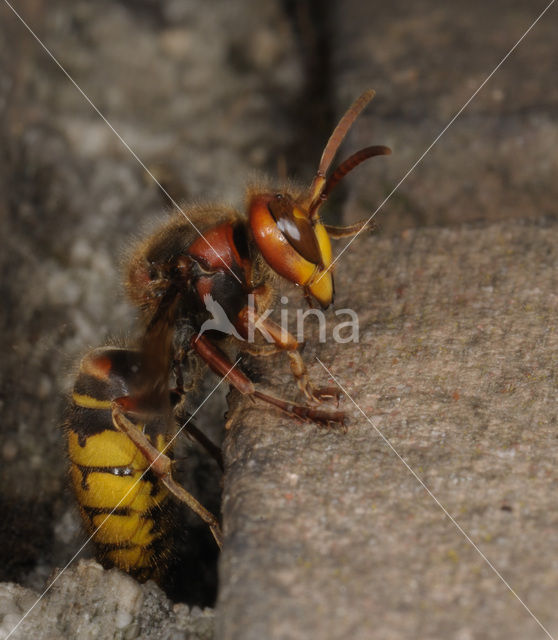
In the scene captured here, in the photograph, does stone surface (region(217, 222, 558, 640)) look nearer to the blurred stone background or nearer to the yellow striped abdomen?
the blurred stone background

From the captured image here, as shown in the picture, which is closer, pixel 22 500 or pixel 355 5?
pixel 22 500

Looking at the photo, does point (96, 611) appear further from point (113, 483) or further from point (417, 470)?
point (417, 470)

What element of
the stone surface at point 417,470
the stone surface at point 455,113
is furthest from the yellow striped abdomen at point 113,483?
the stone surface at point 455,113

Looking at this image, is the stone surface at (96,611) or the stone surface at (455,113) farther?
the stone surface at (455,113)

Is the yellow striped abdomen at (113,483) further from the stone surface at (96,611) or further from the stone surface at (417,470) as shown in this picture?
the stone surface at (417,470)

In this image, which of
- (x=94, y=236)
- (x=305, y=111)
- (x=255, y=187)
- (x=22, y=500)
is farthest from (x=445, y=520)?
(x=305, y=111)

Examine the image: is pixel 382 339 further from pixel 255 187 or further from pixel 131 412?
pixel 131 412

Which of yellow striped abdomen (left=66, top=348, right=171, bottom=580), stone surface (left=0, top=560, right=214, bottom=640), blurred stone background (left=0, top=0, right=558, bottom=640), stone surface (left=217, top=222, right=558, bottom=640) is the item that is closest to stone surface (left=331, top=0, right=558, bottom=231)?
blurred stone background (left=0, top=0, right=558, bottom=640)

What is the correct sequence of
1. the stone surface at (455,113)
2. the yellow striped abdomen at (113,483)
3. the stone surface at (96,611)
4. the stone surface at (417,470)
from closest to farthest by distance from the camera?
1. the stone surface at (417,470)
2. the stone surface at (96,611)
3. the yellow striped abdomen at (113,483)
4. the stone surface at (455,113)

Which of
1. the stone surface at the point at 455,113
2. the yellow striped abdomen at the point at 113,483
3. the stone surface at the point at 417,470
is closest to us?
the stone surface at the point at 417,470
